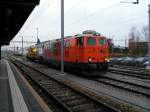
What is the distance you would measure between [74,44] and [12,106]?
585 inches

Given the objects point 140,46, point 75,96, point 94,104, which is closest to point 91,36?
point 75,96

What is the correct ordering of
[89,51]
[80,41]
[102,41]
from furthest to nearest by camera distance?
1. [102,41]
2. [80,41]
3. [89,51]

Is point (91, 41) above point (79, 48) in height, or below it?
above

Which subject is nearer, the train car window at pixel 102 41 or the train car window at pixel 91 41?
the train car window at pixel 91 41

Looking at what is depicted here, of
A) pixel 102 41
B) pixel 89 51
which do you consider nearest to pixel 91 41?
pixel 89 51

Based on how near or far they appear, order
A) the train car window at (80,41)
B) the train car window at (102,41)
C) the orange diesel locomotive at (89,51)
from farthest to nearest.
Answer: the train car window at (102,41)
the train car window at (80,41)
the orange diesel locomotive at (89,51)

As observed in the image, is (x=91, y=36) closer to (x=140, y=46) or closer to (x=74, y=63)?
(x=74, y=63)

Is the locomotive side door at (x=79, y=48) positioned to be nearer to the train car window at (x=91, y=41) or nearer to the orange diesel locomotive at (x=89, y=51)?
the orange diesel locomotive at (x=89, y=51)

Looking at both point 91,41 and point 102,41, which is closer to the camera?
point 91,41

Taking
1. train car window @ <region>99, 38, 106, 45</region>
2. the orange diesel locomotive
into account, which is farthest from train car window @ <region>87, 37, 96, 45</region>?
train car window @ <region>99, 38, 106, 45</region>

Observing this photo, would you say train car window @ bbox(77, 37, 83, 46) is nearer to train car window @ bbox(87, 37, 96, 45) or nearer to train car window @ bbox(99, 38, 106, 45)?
train car window @ bbox(87, 37, 96, 45)

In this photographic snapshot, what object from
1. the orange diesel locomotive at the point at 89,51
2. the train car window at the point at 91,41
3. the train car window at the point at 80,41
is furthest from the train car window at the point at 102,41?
the train car window at the point at 80,41

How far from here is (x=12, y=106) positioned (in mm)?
10664

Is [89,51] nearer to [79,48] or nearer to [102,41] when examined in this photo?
[79,48]
